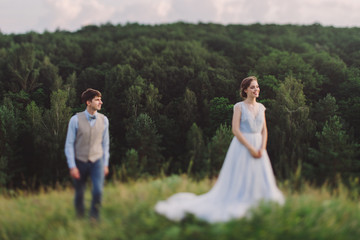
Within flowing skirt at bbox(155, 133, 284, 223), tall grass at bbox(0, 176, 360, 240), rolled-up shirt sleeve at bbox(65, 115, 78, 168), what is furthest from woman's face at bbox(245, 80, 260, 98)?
rolled-up shirt sleeve at bbox(65, 115, 78, 168)

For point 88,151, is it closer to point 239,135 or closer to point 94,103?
point 94,103

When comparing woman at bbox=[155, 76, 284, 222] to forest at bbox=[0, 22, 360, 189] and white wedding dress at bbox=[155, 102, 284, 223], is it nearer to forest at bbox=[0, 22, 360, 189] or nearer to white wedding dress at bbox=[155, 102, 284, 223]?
white wedding dress at bbox=[155, 102, 284, 223]

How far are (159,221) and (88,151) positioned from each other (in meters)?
1.50

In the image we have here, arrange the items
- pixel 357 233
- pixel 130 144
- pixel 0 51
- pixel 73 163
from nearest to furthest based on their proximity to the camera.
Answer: pixel 357 233 < pixel 73 163 < pixel 130 144 < pixel 0 51

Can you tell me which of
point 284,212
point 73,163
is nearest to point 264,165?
point 284,212

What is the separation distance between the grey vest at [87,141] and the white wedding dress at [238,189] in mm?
1203

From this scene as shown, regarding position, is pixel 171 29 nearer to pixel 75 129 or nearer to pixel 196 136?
pixel 196 136

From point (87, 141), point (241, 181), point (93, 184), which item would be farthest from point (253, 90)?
point (93, 184)

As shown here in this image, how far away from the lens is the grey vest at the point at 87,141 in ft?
17.8

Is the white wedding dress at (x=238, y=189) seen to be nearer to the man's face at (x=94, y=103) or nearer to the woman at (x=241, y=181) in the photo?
the woman at (x=241, y=181)

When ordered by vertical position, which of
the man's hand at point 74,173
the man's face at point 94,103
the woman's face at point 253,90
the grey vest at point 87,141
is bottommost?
the man's hand at point 74,173

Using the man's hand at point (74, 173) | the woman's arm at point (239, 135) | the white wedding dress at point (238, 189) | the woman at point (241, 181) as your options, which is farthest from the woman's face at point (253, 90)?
the man's hand at point (74, 173)

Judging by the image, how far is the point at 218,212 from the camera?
15.9 feet

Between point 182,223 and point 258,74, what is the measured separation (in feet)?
181
